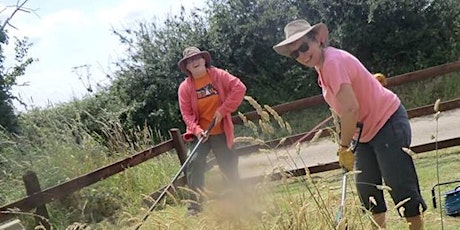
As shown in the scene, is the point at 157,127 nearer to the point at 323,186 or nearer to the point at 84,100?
the point at 84,100

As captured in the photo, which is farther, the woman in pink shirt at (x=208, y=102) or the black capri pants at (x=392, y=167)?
the woman in pink shirt at (x=208, y=102)

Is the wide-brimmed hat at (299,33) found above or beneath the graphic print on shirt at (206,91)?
above

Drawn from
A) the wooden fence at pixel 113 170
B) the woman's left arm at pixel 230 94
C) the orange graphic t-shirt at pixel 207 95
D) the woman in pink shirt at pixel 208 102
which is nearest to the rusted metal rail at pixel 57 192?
the wooden fence at pixel 113 170

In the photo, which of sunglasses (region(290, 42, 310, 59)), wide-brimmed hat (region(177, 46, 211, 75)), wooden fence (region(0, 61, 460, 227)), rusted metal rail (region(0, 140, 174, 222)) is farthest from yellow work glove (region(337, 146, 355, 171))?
rusted metal rail (region(0, 140, 174, 222))

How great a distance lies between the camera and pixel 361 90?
11.0ft

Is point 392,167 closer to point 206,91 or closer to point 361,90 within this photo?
point 361,90

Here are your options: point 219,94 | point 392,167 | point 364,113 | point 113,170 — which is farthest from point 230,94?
point 392,167

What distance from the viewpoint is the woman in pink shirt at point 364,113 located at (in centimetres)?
320

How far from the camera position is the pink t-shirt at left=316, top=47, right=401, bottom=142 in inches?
126

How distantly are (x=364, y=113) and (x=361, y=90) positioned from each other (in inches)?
5.2

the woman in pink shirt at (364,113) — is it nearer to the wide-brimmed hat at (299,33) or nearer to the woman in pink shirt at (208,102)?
the wide-brimmed hat at (299,33)

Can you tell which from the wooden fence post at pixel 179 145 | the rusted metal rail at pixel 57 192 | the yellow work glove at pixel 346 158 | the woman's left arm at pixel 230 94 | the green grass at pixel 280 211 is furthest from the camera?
the wooden fence post at pixel 179 145

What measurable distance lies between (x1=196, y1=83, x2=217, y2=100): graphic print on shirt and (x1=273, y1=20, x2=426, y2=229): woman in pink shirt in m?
2.15

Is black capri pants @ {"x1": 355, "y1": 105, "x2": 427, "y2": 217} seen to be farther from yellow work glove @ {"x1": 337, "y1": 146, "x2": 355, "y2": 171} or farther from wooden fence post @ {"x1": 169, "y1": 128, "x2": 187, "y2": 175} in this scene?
wooden fence post @ {"x1": 169, "y1": 128, "x2": 187, "y2": 175}
